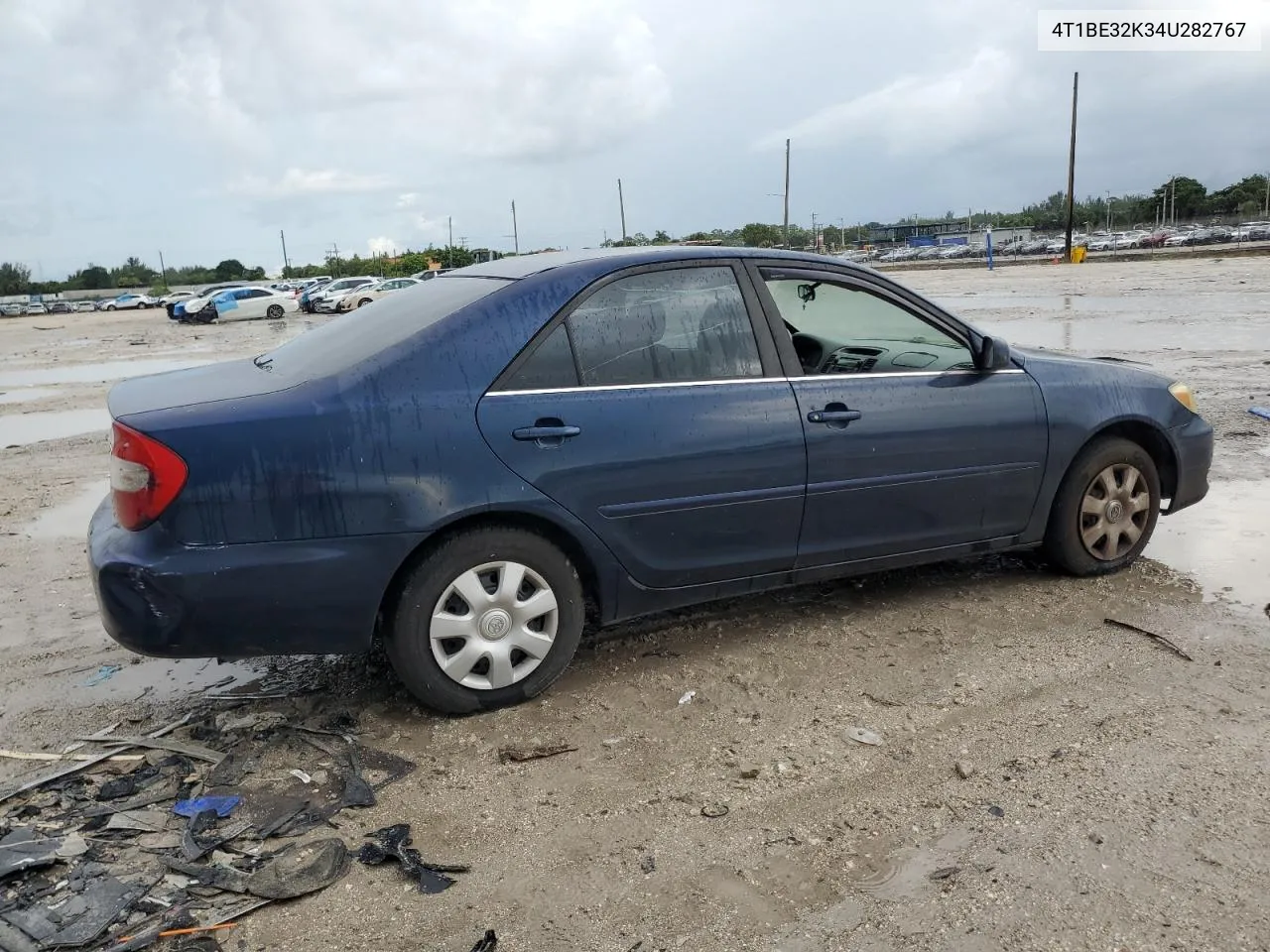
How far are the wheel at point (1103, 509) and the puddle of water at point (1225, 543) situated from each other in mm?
388

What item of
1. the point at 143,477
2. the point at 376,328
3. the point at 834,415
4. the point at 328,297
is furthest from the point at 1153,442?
the point at 328,297

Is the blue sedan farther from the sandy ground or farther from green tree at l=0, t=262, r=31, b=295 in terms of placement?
green tree at l=0, t=262, r=31, b=295

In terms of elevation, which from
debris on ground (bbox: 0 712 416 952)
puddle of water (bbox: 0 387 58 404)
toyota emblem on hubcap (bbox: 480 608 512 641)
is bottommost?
debris on ground (bbox: 0 712 416 952)

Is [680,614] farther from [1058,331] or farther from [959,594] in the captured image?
[1058,331]

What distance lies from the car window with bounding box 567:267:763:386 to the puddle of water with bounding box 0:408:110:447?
8267mm

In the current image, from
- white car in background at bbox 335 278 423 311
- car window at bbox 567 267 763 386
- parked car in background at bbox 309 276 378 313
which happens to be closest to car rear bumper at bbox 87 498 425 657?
car window at bbox 567 267 763 386

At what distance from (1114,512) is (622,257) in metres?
2.73

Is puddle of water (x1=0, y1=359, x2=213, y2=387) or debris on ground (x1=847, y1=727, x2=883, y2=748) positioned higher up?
puddle of water (x1=0, y1=359, x2=213, y2=387)

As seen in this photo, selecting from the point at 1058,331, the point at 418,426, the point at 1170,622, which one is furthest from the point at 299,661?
the point at 1058,331

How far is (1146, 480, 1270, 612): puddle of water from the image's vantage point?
4906 mm

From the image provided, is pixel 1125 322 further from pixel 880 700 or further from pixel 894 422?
pixel 880 700

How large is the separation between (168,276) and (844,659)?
120564mm

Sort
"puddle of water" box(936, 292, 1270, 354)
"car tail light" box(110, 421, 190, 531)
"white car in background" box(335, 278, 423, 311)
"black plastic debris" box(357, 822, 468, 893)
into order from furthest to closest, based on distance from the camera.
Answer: "white car in background" box(335, 278, 423, 311) < "puddle of water" box(936, 292, 1270, 354) < "car tail light" box(110, 421, 190, 531) < "black plastic debris" box(357, 822, 468, 893)

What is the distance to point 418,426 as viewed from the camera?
357 cm
